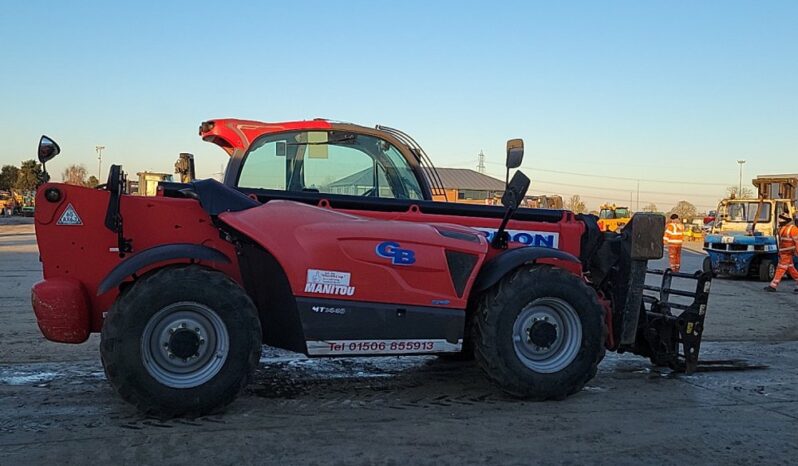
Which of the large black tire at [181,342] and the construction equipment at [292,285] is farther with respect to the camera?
the construction equipment at [292,285]

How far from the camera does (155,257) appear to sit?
4594 millimetres

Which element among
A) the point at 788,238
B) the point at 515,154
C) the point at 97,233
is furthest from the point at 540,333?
the point at 788,238

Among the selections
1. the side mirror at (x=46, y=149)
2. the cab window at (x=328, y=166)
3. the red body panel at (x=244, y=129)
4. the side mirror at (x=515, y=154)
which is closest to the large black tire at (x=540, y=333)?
the side mirror at (x=515, y=154)

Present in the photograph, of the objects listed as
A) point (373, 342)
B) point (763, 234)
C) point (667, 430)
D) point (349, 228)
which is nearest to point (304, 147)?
point (349, 228)

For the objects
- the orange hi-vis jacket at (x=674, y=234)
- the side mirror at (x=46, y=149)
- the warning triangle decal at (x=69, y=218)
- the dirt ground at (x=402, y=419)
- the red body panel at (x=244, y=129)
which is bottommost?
the dirt ground at (x=402, y=419)

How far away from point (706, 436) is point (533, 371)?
1.22m

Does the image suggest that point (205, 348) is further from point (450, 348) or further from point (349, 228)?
point (450, 348)

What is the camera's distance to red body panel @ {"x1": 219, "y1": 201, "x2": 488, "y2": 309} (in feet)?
15.4

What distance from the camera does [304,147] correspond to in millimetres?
6043

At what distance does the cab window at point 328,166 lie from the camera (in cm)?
596

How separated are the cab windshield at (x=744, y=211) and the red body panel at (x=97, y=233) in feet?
62.3

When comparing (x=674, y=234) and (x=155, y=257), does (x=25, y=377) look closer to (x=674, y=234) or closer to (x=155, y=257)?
(x=155, y=257)

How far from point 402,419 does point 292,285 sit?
1.18m

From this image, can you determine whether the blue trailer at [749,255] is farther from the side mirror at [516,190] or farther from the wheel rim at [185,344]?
the wheel rim at [185,344]
